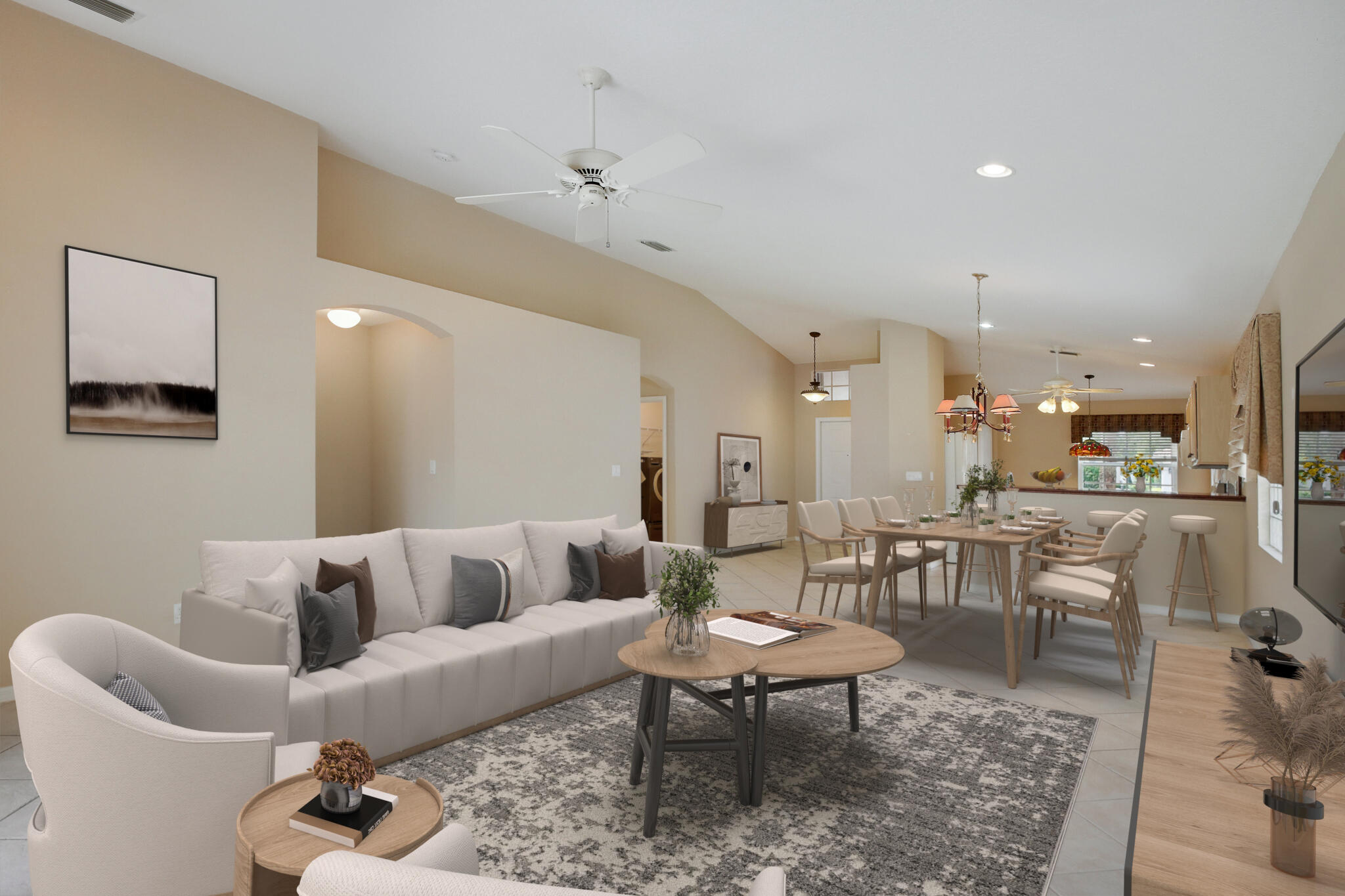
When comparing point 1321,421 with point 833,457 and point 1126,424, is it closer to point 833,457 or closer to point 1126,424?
point 833,457

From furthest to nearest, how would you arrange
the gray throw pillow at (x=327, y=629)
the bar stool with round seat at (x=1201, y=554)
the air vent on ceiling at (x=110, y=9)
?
the bar stool with round seat at (x=1201, y=554) → the air vent on ceiling at (x=110, y=9) → the gray throw pillow at (x=327, y=629)

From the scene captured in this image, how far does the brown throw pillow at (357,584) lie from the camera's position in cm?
321

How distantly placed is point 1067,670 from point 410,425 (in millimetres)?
5337

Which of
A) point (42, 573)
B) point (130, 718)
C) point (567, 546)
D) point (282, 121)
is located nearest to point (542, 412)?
point (567, 546)

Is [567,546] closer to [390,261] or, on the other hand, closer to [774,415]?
[390,261]

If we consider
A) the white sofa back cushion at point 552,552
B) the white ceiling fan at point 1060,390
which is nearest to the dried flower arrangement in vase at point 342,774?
the white sofa back cushion at point 552,552

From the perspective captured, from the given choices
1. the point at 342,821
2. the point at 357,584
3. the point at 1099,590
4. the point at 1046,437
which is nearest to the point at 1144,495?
the point at 1099,590

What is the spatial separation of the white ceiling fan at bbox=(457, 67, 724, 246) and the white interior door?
7.72 meters

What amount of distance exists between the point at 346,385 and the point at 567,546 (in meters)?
3.57

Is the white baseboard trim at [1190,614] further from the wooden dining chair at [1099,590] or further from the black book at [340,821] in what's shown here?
the black book at [340,821]

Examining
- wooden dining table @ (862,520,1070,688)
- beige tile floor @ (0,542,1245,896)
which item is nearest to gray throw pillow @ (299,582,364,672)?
beige tile floor @ (0,542,1245,896)

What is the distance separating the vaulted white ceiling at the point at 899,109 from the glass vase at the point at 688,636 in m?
2.25

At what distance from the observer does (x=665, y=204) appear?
12.6 feet

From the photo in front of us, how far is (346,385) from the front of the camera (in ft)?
22.5
